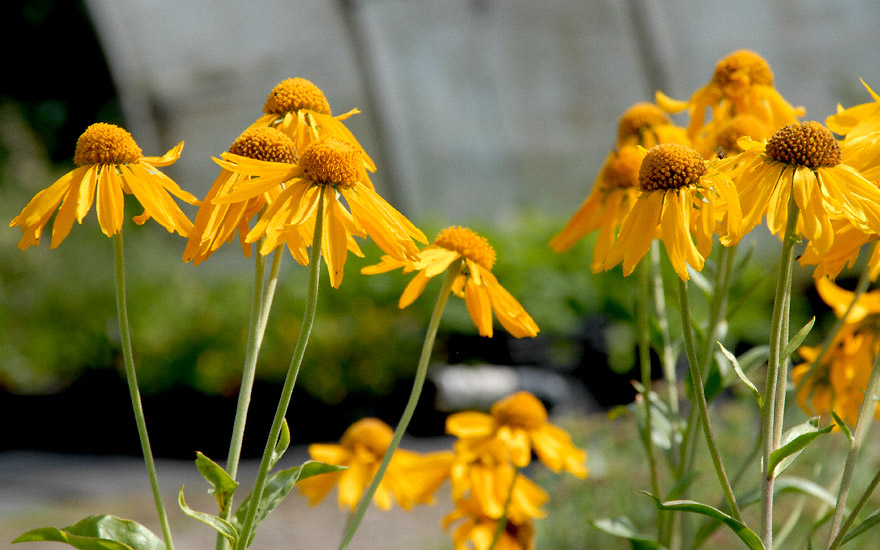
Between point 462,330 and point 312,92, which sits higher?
point 312,92

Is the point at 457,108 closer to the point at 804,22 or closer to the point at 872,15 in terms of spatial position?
the point at 804,22

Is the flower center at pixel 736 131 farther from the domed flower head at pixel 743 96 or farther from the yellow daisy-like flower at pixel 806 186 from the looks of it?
the yellow daisy-like flower at pixel 806 186

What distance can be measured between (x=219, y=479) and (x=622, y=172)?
65cm

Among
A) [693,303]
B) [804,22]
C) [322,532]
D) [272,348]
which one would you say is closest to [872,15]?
[804,22]

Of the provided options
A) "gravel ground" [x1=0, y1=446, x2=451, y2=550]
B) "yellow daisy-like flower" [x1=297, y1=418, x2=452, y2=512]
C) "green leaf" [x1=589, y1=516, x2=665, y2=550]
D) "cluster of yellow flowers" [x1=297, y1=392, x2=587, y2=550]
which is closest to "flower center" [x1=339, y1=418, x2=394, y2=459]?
"yellow daisy-like flower" [x1=297, y1=418, x2=452, y2=512]

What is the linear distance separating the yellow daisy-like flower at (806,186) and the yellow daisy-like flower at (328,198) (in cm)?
30

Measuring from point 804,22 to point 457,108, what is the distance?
225 centimetres

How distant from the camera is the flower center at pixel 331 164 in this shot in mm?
701

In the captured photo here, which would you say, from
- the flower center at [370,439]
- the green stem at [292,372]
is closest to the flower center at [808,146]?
the green stem at [292,372]

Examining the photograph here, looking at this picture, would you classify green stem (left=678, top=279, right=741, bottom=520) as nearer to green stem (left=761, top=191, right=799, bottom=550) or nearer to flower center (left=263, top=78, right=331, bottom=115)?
green stem (left=761, top=191, right=799, bottom=550)

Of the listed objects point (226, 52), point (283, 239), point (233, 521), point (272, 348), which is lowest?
point (272, 348)

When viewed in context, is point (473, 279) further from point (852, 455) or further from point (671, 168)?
point (852, 455)

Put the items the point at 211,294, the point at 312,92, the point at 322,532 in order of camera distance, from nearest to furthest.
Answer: the point at 312,92, the point at 322,532, the point at 211,294

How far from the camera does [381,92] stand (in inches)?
221
